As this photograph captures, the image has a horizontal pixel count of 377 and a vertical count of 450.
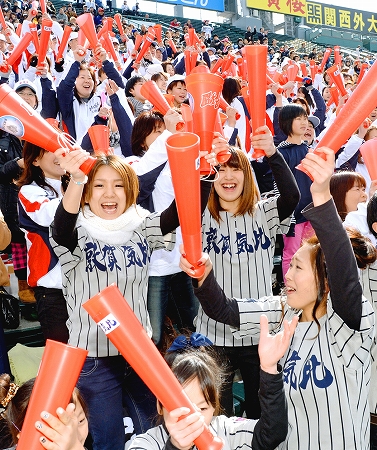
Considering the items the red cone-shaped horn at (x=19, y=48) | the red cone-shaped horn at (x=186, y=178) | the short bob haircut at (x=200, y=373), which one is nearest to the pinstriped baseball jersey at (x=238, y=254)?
the short bob haircut at (x=200, y=373)

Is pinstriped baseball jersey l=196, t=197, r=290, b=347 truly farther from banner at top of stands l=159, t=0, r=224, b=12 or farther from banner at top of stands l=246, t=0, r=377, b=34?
banner at top of stands l=246, t=0, r=377, b=34

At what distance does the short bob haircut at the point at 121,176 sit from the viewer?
208 cm

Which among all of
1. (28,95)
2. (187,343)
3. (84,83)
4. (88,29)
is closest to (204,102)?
(187,343)

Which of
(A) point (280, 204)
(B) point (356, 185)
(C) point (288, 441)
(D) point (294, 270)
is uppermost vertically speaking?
(B) point (356, 185)

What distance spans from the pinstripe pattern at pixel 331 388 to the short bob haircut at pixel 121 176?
940 mm

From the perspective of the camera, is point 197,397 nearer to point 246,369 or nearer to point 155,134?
point 246,369

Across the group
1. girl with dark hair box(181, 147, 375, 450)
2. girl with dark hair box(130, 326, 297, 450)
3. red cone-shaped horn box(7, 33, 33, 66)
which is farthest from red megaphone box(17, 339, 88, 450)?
red cone-shaped horn box(7, 33, 33, 66)

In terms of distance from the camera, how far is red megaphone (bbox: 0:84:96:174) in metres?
1.72

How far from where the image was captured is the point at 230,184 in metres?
2.36

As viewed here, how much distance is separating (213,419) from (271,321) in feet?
1.46

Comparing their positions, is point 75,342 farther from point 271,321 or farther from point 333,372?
point 333,372

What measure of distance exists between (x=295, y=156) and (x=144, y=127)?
1.36m

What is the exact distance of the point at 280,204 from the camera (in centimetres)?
233

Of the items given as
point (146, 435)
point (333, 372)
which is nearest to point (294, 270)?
point (333, 372)
